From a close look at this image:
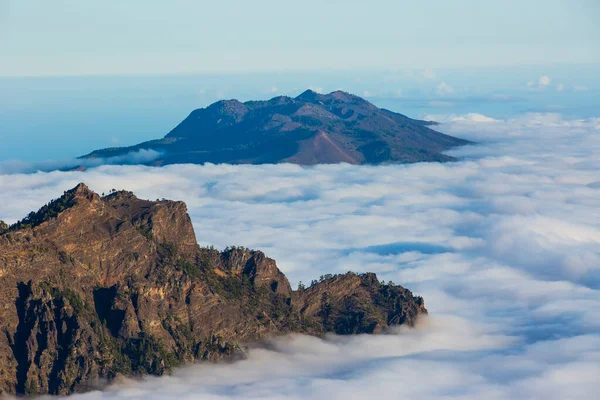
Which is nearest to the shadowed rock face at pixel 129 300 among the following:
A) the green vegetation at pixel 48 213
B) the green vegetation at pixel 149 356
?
the green vegetation at pixel 149 356

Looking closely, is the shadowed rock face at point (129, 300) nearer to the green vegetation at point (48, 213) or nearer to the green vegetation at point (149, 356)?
the green vegetation at point (149, 356)

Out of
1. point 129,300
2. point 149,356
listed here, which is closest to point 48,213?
point 129,300

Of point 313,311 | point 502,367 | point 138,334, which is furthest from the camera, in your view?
point 313,311

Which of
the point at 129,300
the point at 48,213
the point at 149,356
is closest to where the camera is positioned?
the point at 149,356

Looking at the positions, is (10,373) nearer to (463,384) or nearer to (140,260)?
(140,260)

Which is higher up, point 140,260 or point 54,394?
point 140,260

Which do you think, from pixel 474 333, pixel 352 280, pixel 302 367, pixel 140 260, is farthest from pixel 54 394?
pixel 474 333

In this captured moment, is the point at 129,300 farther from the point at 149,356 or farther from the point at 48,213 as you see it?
the point at 48,213

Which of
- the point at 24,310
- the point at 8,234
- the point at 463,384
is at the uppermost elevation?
the point at 8,234
